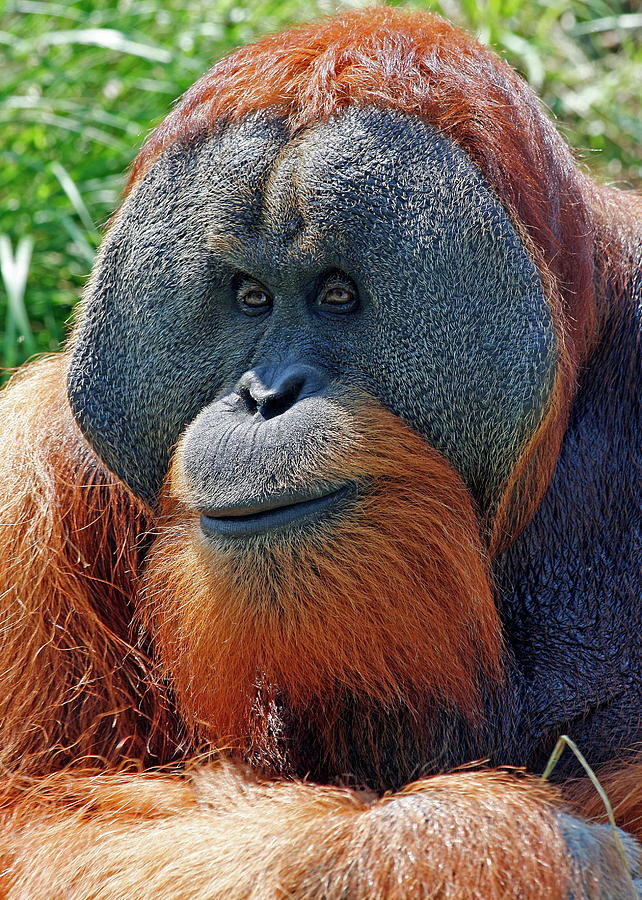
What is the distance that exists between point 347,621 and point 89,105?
8.60 feet

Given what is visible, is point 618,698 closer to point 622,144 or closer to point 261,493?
point 261,493

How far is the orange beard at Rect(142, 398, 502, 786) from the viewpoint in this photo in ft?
6.21

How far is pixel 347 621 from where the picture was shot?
1952 millimetres

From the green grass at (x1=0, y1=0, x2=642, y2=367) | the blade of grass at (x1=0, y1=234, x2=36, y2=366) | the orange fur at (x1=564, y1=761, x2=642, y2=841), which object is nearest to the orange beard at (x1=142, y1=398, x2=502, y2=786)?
the orange fur at (x1=564, y1=761, x2=642, y2=841)

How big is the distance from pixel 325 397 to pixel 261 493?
0.19 metres

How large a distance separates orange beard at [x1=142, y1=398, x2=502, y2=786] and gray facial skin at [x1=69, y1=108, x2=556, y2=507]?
8cm

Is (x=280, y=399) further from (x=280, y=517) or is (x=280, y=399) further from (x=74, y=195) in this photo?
(x=74, y=195)

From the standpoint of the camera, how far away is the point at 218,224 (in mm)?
2000

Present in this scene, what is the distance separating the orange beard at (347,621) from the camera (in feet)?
6.21

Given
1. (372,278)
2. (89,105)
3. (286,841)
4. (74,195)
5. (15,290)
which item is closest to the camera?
(286,841)

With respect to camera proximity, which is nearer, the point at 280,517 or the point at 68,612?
the point at 280,517

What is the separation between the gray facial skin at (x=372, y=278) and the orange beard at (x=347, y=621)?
0.08 meters

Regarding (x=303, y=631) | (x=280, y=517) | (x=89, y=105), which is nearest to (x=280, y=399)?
(x=280, y=517)

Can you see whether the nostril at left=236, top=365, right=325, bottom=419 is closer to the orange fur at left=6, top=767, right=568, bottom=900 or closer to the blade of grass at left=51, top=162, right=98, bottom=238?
the orange fur at left=6, top=767, right=568, bottom=900
